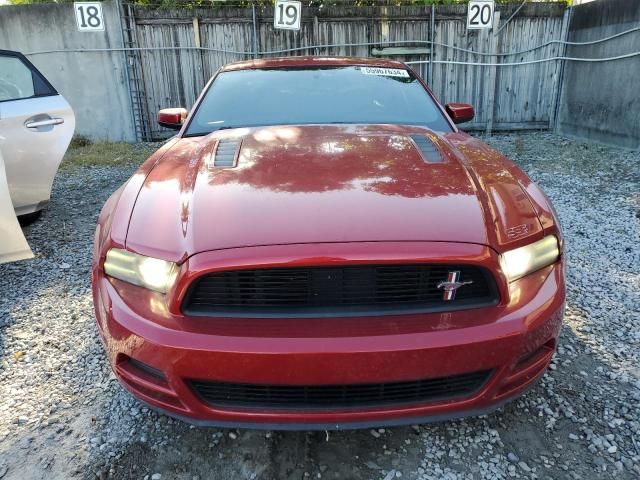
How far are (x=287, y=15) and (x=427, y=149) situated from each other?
6638 millimetres

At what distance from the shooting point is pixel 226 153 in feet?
7.55

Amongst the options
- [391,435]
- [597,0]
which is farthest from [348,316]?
[597,0]

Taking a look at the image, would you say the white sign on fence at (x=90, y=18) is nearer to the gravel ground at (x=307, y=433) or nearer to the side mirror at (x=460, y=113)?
the gravel ground at (x=307, y=433)

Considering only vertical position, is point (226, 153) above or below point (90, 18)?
below

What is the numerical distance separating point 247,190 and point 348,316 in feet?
2.14

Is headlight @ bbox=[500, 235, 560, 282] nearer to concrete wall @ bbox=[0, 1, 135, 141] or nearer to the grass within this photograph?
the grass

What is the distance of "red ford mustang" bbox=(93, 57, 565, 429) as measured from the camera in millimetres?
1520

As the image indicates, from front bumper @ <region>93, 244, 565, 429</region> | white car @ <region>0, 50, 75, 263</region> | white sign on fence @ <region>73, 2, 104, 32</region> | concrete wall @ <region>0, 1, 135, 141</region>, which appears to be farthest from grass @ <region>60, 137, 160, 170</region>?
front bumper @ <region>93, 244, 565, 429</region>

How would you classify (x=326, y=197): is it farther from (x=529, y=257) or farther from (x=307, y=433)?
(x=307, y=433)

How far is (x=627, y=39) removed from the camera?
707cm

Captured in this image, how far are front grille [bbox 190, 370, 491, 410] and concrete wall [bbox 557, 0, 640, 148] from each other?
706 centimetres

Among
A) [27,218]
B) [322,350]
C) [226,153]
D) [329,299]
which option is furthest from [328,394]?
[27,218]

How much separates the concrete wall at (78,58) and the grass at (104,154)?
0.46 m

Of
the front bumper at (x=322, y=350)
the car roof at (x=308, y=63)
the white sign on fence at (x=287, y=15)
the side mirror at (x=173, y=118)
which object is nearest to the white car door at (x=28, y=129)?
the side mirror at (x=173, y=118)
